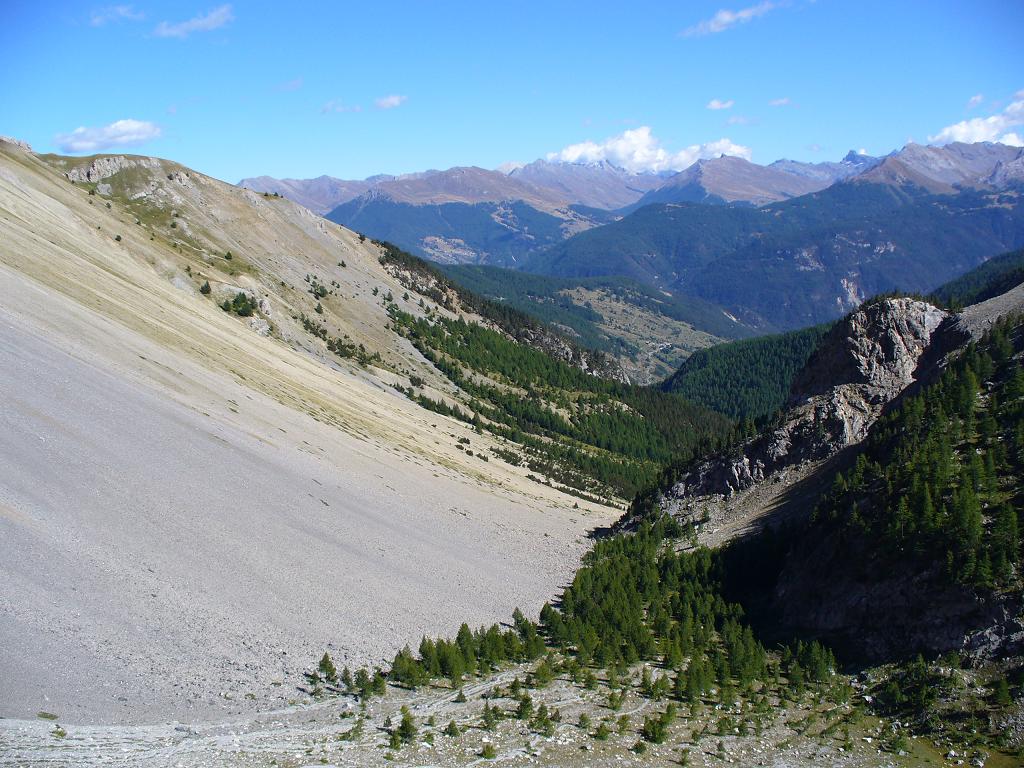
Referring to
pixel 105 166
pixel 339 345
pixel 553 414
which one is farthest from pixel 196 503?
pixel 105 166

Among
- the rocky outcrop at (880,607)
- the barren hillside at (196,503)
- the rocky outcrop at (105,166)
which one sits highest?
the rocky outcrop at (105,166)

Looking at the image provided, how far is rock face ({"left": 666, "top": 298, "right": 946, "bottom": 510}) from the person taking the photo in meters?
77.2

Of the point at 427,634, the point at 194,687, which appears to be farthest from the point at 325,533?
the point at 194,687

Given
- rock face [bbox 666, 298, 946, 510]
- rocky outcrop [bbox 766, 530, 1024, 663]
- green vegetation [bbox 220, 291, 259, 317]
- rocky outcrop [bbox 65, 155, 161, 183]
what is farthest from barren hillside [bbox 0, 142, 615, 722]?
rocky outcrop [bbox 65, 155, 161, 183]

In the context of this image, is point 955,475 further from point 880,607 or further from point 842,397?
point 842,397

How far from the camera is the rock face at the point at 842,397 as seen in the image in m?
77.2

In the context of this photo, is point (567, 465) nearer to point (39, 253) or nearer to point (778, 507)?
point (778, 507)

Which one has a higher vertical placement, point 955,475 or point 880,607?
point 955,475

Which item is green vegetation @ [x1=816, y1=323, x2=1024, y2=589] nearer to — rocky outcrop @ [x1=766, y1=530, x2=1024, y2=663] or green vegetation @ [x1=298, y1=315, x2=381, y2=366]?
rocky outcrop @ [x1=766, y1=530, x2=1024, y2=663]

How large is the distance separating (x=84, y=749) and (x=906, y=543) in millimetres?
42685

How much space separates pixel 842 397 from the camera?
79.2 metres

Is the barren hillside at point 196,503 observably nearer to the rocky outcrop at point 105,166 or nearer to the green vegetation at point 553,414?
the green vegetation at point 553,414

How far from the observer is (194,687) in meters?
35.0

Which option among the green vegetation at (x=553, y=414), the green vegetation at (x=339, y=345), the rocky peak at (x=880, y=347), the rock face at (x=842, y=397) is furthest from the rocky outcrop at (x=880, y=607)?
the green vegetation at (x=339, y=345)
